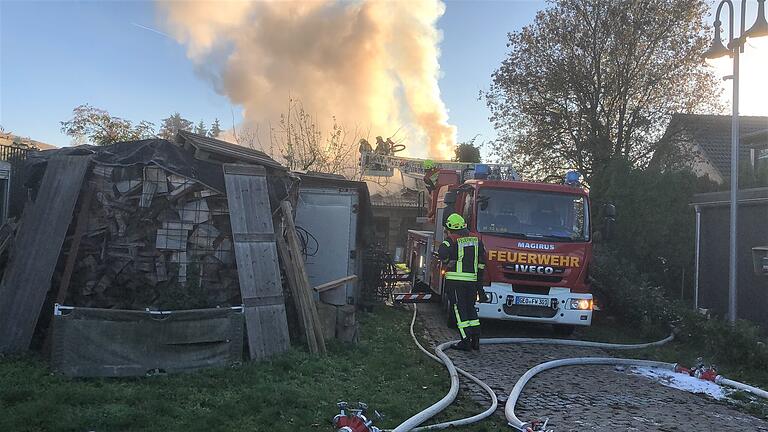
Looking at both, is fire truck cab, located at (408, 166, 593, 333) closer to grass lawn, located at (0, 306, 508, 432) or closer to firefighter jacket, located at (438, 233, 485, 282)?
firefighter jacket, located at (438, 233, 485, 282)

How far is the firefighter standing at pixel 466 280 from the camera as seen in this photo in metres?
8.06

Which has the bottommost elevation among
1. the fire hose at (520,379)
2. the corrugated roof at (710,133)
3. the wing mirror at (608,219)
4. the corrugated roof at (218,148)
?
the fire hose at (520,379)

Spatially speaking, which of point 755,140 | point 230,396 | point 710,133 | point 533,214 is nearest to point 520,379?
point 230,396

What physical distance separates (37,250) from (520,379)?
17.7ft

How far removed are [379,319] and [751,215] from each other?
6584 mm

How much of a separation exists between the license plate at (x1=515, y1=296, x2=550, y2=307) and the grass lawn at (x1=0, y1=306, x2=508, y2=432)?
8.28ft

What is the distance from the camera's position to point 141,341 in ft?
18.6

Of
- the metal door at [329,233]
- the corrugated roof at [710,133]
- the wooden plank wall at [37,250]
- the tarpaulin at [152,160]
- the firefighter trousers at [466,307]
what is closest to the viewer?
the wooden plank wall at [37,250]

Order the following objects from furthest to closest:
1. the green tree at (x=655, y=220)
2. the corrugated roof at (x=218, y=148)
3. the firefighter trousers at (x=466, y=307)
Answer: the green tree at (x=655, y=220), the firefighter trousers at (x=466, y=307), the corrugated roof at (x=218, y=148)

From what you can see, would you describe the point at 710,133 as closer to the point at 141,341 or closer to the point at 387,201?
the point at 387,201

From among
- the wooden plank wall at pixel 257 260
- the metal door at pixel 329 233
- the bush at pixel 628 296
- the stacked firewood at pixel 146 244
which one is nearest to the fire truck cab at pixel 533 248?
the bush at pixel 628 296

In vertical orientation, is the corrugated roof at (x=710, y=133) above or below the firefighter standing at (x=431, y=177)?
above

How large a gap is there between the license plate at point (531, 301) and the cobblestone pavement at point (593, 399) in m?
0.77

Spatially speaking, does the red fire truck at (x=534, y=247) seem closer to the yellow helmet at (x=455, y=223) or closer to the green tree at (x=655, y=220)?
the yellow helmet at (x=455, y=223)
